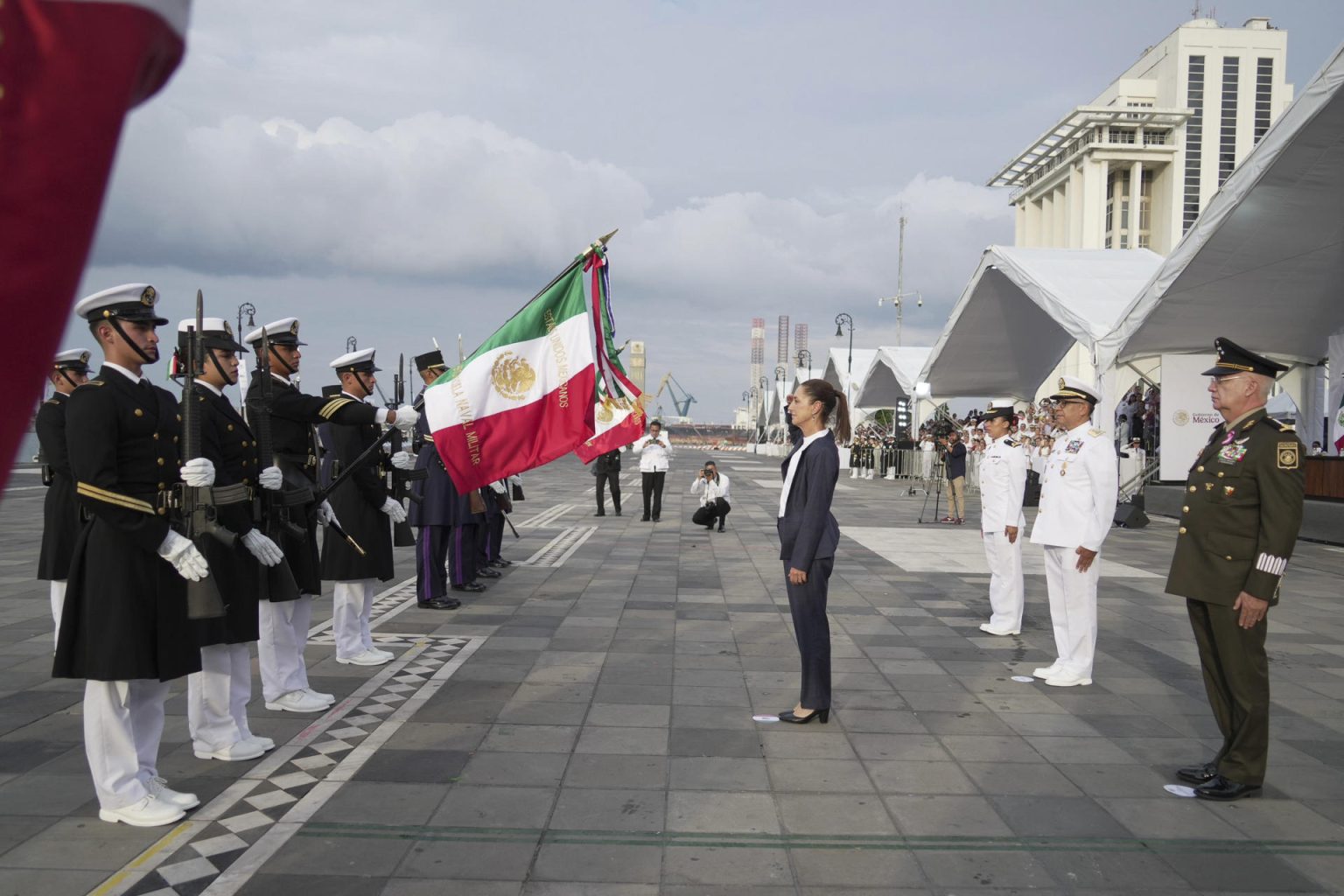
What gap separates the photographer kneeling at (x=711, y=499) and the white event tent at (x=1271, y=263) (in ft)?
25.7

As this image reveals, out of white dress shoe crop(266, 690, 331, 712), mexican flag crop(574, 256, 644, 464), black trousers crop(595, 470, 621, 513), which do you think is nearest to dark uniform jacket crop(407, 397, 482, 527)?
mexican flag crop(574, 256, 644, 464)

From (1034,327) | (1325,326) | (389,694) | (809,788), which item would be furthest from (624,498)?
(809,788)

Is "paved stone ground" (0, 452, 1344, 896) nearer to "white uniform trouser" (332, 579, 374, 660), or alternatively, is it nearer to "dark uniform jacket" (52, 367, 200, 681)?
"white uniform trouser" (332, 579, 374, 660)

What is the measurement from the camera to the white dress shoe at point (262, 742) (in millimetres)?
5207

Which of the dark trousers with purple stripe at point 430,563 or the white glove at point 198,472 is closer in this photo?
the white glove at point 198,472

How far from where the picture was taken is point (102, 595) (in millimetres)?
4312

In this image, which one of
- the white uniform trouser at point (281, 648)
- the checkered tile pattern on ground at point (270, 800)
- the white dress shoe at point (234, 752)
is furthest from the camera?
the white uniform trouser at point (281, 648)

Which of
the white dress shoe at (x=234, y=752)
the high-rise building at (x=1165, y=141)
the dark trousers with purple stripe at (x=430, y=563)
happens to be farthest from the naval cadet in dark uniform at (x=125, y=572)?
the high-rise building at (x=1165, y=141)

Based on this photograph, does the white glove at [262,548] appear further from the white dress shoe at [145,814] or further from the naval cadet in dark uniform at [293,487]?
the white dress shoe at [145,814]

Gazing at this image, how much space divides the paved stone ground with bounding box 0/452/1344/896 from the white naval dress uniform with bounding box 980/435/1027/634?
Result: 1.14 feet

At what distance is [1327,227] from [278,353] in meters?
17.4

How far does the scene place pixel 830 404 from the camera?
5938 millimetres

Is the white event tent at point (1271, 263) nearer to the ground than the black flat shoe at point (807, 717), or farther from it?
farther from it

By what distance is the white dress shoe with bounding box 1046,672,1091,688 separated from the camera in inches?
275
